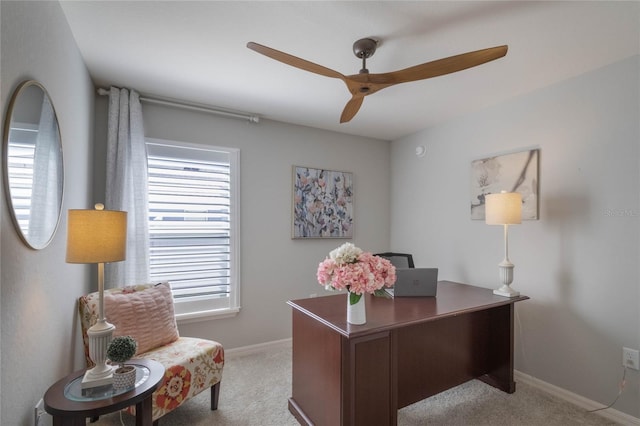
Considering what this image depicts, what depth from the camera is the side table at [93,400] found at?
125cm

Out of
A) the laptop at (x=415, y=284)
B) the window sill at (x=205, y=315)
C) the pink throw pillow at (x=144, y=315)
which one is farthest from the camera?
the window sill at (x=205, y=315)

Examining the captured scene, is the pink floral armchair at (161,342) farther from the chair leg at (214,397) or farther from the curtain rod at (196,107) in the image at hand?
the curtain rod at (196,107)

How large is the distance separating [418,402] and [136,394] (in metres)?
1.88

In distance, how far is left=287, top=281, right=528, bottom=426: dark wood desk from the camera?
1.70 m

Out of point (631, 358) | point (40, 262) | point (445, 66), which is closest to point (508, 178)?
point (631, 358)

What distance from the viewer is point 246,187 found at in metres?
3.25

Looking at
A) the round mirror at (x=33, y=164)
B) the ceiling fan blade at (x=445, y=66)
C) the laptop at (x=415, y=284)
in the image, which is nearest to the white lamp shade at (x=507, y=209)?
the laptop at (x=415, y=284)

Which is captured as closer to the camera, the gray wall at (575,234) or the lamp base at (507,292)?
the gray wall at (575,234)

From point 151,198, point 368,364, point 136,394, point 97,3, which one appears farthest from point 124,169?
point 368,364

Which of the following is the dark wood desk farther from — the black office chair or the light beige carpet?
the black office chair

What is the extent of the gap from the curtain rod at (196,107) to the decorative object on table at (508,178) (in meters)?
2.30

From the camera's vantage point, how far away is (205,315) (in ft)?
9.77

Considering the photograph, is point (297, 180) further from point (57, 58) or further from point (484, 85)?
point (57, 58)

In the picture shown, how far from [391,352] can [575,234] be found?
1.77 meters
